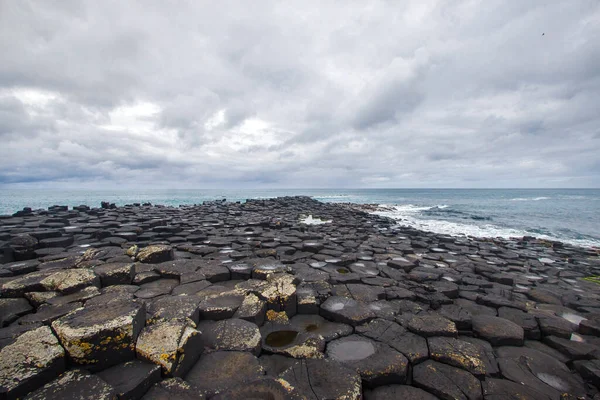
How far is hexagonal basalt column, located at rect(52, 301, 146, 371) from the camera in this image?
7.92 feet

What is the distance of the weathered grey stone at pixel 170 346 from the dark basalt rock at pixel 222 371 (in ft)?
0.37

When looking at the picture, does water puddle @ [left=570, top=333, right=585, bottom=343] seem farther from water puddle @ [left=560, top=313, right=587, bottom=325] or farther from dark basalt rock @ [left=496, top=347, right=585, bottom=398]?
dark basalt rock @ [left=496, top=347, right=585, bottom=398]

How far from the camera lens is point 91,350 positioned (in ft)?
8.00

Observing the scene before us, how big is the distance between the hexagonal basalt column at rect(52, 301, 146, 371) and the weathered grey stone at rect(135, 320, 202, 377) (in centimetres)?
13

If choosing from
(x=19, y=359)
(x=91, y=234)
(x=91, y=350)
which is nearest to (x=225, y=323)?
(x=91, y=350)

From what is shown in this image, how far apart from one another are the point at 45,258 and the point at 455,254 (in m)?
11.9

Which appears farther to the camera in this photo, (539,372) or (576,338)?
(576,338)

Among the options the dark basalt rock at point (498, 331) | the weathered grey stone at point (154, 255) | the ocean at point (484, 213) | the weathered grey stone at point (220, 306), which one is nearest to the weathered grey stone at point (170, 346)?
the weathered grey stone at point (220, 306)

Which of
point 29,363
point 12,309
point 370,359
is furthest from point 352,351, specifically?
point 12,309

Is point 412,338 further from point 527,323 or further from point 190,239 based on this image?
point 190,239

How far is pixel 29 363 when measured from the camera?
2.21 metres

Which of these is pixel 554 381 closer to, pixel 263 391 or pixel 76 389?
pixel 263 391

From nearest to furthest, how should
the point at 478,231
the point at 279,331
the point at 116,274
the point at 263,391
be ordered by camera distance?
1. the point at 263,391
2. the point at 279,331
3. the point at 116,274
4. the point at 478,231

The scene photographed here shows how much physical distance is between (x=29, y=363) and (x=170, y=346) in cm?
106
